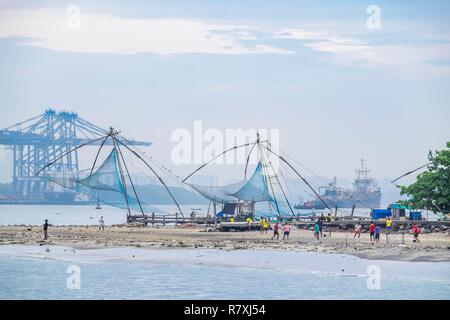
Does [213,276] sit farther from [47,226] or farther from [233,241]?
[47,226]

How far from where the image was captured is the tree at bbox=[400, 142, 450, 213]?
63.8m

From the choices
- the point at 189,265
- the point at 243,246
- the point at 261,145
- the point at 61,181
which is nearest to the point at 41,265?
the point at 189,265

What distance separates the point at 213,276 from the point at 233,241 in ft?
45.2

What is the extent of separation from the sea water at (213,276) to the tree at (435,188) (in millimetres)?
19585

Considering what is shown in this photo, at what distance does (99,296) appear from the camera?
3588 centimetres

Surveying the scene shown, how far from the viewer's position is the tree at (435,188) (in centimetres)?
6375

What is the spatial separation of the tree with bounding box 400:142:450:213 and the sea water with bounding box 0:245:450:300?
19585 millimetres
